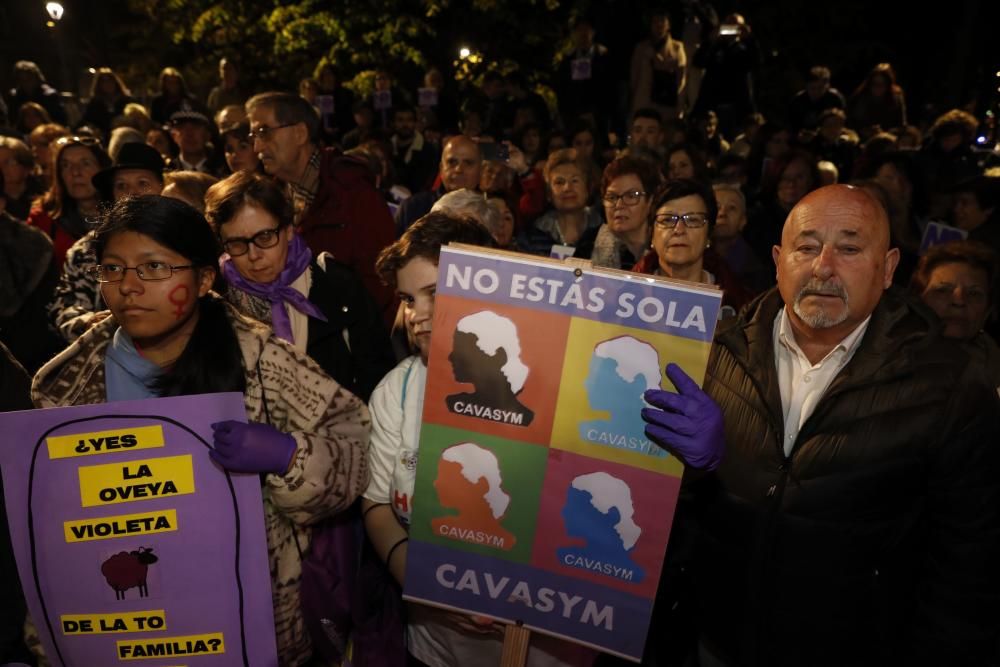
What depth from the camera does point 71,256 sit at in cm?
368

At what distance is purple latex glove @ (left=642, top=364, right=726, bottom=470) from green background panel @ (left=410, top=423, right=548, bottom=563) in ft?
1.01

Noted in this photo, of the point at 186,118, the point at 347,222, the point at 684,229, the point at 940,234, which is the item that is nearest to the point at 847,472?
the point at 684,229

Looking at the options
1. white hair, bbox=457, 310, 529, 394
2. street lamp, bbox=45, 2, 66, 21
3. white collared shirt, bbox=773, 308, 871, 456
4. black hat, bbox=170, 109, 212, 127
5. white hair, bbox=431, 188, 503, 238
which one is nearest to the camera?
white hair, bbox=457, 310, 529, 394

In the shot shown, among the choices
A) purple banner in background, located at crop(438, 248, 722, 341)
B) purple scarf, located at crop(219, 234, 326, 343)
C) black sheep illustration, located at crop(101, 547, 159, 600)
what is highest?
purple banner in background, located at crop(438, 248, 722, 341)

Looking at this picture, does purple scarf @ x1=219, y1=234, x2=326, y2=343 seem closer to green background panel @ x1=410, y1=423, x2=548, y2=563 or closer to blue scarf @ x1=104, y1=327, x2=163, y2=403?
blue scarf @ x1=104, y1=327, x2=163, y2=403

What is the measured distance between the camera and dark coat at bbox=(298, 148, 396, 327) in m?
4.48

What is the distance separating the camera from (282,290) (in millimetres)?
3217

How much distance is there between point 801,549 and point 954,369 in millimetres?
664

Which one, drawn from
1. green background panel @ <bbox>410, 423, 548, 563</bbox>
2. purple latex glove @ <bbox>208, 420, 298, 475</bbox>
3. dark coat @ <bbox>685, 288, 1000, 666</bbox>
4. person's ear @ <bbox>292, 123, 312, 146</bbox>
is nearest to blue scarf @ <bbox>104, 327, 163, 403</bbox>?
purple latex glove @ <bbox>208, 420, 298, 475</bbox>

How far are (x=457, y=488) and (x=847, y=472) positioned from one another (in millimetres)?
1094

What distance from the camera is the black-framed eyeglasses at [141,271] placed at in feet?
7.03

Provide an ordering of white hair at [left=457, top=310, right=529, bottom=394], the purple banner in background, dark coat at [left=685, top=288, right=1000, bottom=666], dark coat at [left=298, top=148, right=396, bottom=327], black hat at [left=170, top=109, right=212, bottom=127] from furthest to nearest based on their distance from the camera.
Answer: black hat at [left=170, top=109, right=212, bottom=127], dark coat at [left=298, top=148, right=396, bottom=327], dark coat at [left=685, top=288, right=1000, bottom=666], white hair at [left=457, top=310, right=529, bottom=394], the purple banner in background

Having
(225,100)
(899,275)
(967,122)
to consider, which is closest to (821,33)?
(967,122)

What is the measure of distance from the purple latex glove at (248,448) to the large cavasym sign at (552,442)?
396 millimetres
